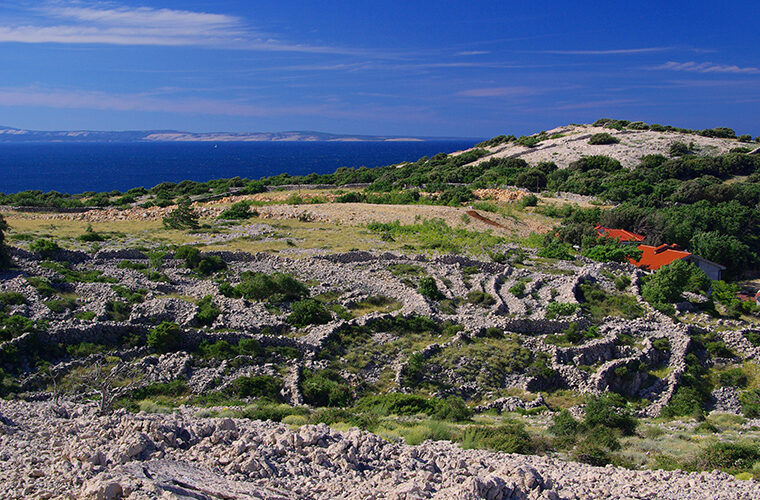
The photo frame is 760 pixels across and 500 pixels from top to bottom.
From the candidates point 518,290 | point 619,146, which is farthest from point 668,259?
point 619,146

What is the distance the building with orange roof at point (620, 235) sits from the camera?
38.8 m

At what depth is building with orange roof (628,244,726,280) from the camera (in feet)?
113

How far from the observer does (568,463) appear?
11.6 meters

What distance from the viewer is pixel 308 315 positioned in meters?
22.2

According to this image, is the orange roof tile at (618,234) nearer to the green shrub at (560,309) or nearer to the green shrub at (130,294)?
the green shrub at (560,309)

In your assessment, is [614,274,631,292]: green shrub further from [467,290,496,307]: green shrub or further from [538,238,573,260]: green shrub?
[467,290,496,307]: green shrub

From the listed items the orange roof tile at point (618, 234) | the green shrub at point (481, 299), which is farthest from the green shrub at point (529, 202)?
the green shrub at point (481, 299)

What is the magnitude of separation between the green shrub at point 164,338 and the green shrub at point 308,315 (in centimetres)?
433

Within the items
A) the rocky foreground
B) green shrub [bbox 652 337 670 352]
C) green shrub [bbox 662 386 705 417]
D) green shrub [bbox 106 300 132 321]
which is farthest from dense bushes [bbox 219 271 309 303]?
green shrub [bbox 662 386 705 417]

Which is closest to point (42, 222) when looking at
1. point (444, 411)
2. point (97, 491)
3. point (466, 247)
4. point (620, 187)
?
point (466, 247)

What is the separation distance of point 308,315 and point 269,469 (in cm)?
1256

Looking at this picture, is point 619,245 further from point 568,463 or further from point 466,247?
point 568,463

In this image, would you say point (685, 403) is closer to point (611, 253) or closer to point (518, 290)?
point (518, 290)

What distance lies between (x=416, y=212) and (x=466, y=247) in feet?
34.1
